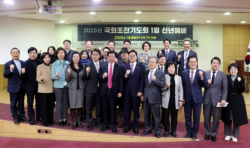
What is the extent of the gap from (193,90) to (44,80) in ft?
8.75

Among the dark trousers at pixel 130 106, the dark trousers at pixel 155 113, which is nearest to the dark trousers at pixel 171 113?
the dark trousers at pixel 155 113

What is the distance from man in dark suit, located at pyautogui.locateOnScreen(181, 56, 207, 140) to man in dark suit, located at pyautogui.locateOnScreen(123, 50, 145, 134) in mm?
773

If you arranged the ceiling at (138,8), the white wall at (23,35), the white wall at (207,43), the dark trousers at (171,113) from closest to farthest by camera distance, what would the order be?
the dark trousers at (171,113) → the ceiling at (138,8) → the white wall at (23,35) → the white wall at (207,43)

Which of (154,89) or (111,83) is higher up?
(111,83)

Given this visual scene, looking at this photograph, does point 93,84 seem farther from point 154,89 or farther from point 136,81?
point 154,89

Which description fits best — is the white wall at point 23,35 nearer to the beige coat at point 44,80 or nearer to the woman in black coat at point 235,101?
the beige coat at point 44,80

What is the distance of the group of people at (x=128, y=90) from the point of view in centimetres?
376

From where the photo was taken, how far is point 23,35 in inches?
302

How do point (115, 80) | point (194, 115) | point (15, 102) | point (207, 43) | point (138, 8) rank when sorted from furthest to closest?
1. point (207, 43)
2. point (138, 8)
3. point (15, 102)
4. point (115, 80)
5. point (194, 115)

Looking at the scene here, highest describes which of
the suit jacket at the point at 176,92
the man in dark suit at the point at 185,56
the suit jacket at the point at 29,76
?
the man in dark suit at the point at 185,56

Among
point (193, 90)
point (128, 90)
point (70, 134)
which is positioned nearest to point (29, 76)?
point (70, 134)

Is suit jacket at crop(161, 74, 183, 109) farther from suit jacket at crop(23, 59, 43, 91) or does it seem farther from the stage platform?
suit jacket at crop(23, 59, 43, 91)

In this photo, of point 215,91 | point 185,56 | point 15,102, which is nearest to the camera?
point 215,91

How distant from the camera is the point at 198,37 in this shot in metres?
8.77
